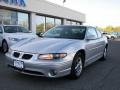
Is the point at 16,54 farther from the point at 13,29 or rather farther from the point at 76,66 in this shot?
the point at 13,29

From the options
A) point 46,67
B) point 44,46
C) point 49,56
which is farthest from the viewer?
point 44,46

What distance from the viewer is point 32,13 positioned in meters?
22.5

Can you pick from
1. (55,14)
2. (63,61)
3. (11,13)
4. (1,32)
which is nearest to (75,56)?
(63,61)

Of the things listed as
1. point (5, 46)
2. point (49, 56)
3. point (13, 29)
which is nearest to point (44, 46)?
point (49, 56)

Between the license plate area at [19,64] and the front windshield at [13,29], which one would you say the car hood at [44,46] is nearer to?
the license plate area at [19,64]

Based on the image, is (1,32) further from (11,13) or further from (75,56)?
(11,13)

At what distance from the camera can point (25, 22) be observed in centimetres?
2241

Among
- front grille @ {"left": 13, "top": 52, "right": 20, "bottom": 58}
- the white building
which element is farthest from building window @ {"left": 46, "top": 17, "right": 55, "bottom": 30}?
front grille @ {"left": 13, "top": 52, "right": 20, "bottom": 58}

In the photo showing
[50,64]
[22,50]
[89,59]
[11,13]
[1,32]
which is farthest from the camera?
[11,13]

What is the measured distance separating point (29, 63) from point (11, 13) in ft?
53.1

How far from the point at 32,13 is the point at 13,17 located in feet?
8.16

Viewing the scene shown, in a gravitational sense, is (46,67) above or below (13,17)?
below

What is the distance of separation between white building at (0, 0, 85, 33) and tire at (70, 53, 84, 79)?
13.3 meters

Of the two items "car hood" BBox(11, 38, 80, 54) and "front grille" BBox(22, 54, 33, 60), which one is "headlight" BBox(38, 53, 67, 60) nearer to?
"car hood" BBox(11, 38, 80, 54)
